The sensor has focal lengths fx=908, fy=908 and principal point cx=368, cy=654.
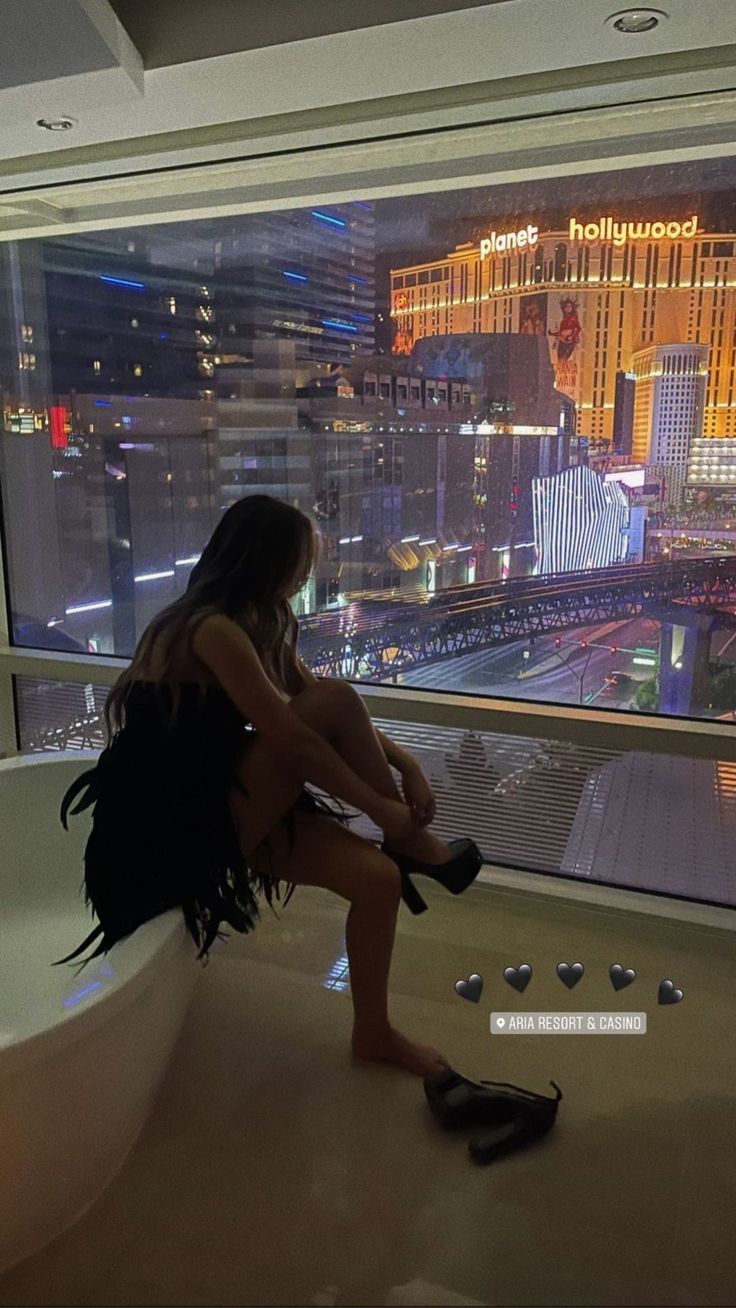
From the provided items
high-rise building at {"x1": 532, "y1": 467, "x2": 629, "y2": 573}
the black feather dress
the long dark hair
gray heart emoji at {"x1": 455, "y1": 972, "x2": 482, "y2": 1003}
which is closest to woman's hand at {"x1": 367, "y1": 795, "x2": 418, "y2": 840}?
the black feather dress

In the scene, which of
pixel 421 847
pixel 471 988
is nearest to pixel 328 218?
pixel 421 847

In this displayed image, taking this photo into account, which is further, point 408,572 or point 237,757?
point 408,572

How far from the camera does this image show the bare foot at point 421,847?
2.00 metres

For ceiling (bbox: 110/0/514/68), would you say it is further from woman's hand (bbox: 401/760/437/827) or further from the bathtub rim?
the bathtub rim

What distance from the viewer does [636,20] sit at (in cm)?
168

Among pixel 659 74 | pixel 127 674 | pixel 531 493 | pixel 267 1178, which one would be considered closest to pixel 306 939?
pixel 267 1178

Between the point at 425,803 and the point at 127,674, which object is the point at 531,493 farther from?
the point at 127,674

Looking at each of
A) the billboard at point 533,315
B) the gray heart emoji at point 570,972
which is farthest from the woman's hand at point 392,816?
the billboard at point 533,315

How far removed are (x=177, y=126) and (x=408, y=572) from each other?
51.5 inches

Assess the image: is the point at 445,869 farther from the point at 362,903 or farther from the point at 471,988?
the point at 471,988

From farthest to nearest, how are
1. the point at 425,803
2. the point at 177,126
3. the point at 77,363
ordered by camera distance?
the point at 77,363 < the point at 177,126 < the point at 425,803

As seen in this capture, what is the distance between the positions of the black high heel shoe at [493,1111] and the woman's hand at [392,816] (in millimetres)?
511

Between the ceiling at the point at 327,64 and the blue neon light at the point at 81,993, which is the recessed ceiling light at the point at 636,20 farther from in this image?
the blue neon light at the point at 81,993

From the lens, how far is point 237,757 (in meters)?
1.89
